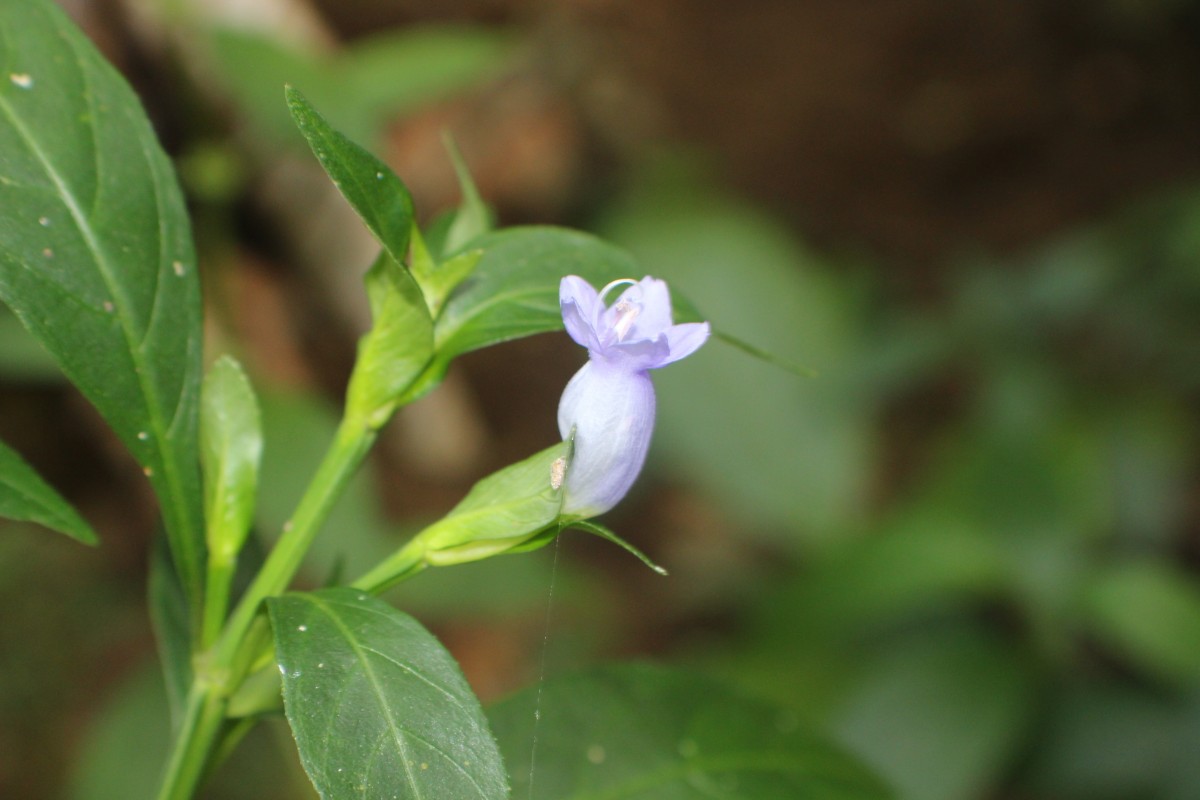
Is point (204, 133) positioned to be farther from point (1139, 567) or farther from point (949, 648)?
point (1139, 567)

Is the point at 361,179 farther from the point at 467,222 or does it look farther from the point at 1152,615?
the point at 1152,615

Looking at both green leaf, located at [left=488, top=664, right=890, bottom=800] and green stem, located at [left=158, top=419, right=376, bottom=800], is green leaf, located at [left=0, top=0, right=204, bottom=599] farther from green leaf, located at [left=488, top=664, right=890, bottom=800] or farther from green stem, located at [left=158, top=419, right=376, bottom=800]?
green leaf, located at [left=488, top=664, right=890, bottom=800]

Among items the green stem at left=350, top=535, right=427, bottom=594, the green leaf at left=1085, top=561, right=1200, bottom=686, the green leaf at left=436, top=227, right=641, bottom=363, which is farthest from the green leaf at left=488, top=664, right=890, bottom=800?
the green leaf at left=1085, top=561, right=1200, bottom=686

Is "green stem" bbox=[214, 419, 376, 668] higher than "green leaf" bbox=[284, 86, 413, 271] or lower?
lower

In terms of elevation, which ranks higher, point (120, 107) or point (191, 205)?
point (120, 107)

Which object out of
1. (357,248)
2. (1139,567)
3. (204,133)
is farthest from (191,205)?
(1139,567)

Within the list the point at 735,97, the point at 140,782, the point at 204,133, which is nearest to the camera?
the point at 140,782

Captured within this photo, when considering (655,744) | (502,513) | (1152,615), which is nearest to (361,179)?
(502,513)
